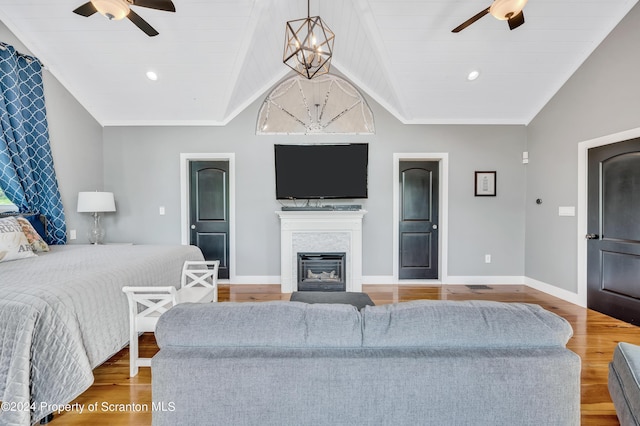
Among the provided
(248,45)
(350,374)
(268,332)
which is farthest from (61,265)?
(248,45)

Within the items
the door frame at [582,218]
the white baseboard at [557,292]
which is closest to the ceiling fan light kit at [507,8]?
the door frame at [582,218]

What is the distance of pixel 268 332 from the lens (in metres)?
0.94

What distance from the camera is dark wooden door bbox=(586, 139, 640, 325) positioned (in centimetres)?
291

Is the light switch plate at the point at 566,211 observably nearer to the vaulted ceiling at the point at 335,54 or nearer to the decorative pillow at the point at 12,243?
the vaulted ceiling at the point at 335,54

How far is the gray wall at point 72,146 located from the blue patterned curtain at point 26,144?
18 cm

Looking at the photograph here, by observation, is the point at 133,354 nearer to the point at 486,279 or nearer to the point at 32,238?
the point at 32,238

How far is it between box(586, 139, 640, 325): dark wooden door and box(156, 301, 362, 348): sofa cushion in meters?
3.55

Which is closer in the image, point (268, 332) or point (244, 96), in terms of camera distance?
point (268, 332)

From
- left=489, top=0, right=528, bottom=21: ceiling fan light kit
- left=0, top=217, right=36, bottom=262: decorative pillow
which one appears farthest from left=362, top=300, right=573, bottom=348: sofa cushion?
left=0, top=217, right=36, bottom=262: decorative pillow

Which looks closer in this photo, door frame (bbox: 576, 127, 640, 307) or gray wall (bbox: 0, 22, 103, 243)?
door frame (bbox: 576, 127, 640, 307)

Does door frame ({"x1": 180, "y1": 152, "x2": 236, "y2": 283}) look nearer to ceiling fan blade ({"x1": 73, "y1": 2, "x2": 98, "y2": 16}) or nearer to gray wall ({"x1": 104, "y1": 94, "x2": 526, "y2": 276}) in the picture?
gray wall ({"x1": 104, "y1": 94, "x2": 526, "y2": 276})

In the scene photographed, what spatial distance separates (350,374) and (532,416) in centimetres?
56

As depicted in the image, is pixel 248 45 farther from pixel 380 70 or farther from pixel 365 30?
pixel 380 70

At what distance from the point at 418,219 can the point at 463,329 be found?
3843 millimetres
